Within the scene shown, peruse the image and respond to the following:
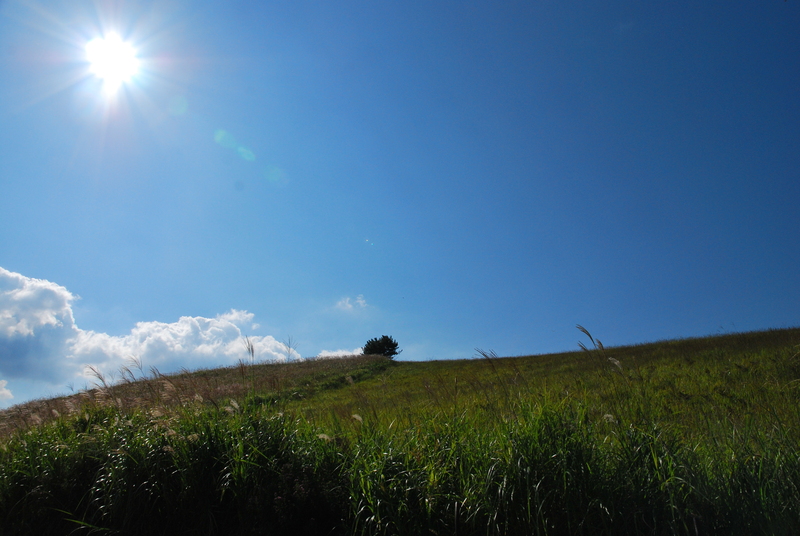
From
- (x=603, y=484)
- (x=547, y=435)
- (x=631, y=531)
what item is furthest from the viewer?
(x=547, y=435)

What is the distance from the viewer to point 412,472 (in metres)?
3.87

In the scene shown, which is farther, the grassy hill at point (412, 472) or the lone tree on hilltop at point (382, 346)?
the lone tree on hilltop at point (382, 346)

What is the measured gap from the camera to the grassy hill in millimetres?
3188

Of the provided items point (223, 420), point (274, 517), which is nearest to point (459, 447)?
point (274, 517)

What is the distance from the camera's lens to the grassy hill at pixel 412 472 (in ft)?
10.5

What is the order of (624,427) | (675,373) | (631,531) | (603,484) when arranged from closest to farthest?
(631,531) < (603,484) < (624,427) < (675,373)

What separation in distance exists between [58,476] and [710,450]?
23.6ft

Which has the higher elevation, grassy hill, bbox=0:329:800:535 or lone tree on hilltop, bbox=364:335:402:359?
lone tree on hilltop, bbox=364:335:402:359

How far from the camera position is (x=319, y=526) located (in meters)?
3.95

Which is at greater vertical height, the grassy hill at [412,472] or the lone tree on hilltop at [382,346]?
the lone tree on hilltop at [382,346]

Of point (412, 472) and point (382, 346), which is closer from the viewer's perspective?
point (412, 472)

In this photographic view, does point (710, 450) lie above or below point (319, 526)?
above

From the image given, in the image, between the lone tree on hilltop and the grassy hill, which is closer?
the grassy hill

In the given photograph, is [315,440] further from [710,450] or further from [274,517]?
[710,450]
